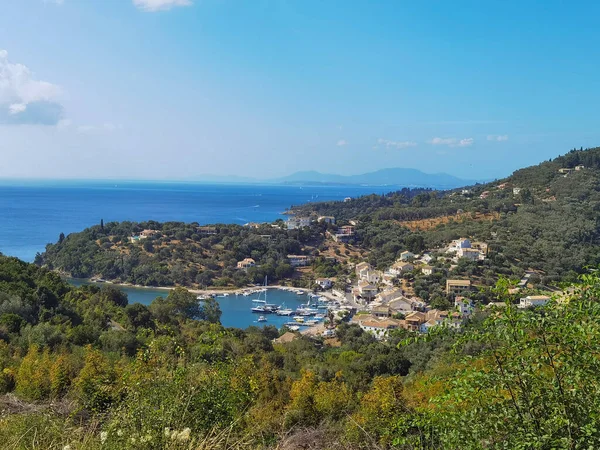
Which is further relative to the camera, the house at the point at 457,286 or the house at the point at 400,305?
the house at the point at 400,305

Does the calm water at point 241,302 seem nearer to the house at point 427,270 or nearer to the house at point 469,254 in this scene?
the house at point 427,270

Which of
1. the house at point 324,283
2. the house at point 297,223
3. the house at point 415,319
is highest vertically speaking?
the house at point 297,223

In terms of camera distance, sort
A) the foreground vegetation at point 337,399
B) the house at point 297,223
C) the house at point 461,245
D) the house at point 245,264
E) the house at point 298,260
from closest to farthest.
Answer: the foreground vegetation at point 337,399
the house at point 461,245
the house at point 245,264
the house at point 298,260
the house at point 297,223

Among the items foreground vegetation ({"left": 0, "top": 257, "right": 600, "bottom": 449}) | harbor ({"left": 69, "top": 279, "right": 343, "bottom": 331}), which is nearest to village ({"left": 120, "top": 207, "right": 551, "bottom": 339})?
harbor ({"left": 69, "top": 279, "right": 343, "bottom": 331})

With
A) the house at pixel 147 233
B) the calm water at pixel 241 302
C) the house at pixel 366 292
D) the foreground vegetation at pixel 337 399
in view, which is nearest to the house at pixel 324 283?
the calm water at pixel 241 302

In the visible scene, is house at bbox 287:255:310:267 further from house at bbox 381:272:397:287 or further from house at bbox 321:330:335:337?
house at bbox 321:330:335:337

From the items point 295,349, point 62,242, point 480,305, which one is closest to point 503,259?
point 295,349

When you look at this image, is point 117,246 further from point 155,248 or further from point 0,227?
point 0,227

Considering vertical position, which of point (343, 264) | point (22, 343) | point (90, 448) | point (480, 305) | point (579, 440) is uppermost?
point (480, 305)
